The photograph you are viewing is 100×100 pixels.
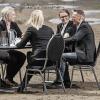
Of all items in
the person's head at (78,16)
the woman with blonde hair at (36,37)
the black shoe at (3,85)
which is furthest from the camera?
the black shoe at (3,85)

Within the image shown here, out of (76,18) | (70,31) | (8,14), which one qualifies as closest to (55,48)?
(76,18)

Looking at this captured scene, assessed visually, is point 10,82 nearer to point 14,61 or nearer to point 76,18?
point 14,61

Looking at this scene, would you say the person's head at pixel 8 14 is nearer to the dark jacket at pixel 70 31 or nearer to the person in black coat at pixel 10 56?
the person in black coat at pixel 10 56

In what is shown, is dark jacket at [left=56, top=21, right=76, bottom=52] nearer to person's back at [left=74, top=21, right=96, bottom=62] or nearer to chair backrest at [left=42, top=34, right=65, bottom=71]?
person's back at [left=74, top=21, right=96, bottom=62]

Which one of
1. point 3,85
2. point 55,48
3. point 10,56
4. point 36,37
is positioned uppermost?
point 36,37

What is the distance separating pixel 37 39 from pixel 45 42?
0.44 ft

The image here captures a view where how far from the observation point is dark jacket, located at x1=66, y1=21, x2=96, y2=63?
10117mm

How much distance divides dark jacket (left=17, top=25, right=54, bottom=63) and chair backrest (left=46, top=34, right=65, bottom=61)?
8.0 inches

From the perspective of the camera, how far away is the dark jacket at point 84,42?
1012 centimetres

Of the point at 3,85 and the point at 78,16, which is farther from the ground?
the point at 78,16

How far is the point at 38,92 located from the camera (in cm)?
994

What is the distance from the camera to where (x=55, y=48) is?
9609mm

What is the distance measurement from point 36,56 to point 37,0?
84.8ft

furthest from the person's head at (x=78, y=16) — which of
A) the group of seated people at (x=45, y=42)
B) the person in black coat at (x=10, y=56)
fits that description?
the person in black coat at (x=10, y=56)
